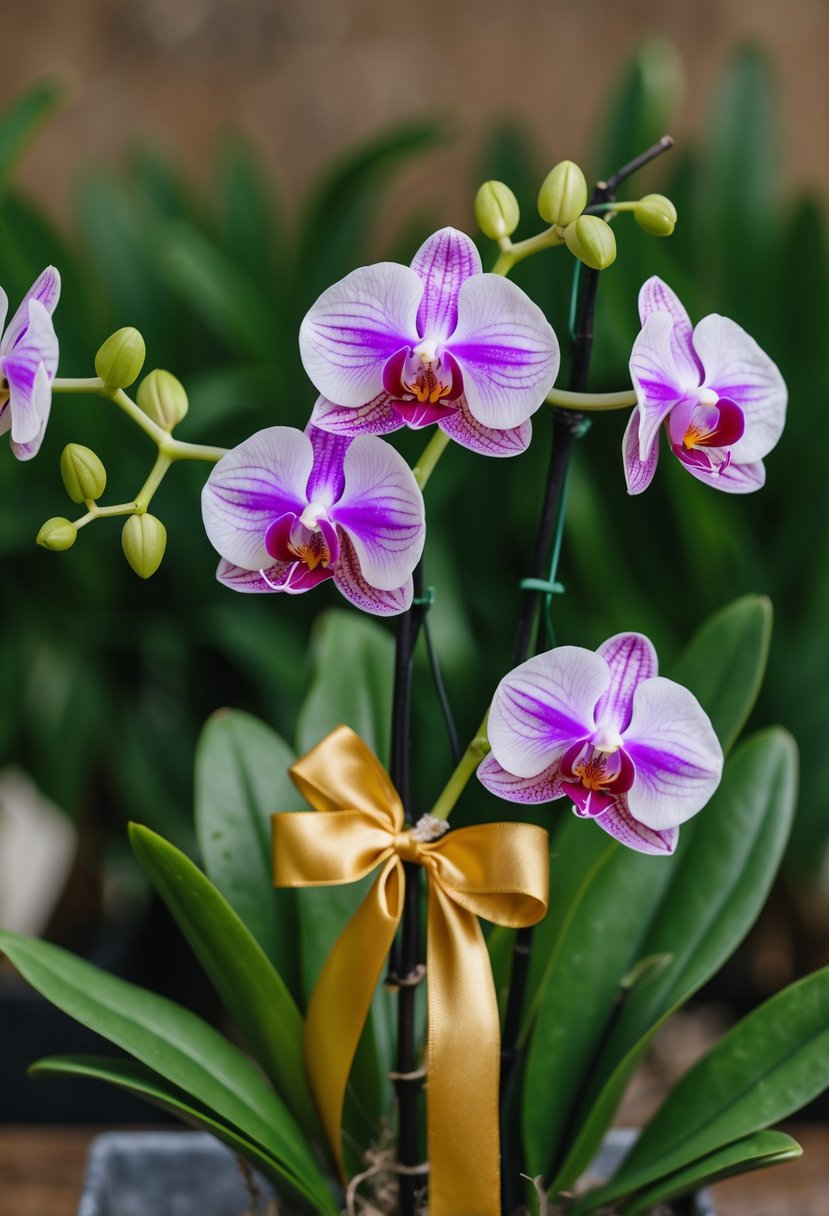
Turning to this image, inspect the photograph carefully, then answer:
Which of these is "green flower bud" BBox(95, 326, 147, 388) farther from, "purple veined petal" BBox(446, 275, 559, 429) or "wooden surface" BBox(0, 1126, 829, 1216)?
"wooden surface" BBox(0, 1126, 829, 1216)

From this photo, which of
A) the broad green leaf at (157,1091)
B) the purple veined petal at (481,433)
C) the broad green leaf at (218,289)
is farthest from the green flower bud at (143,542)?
the broad green leaf at (218,289)

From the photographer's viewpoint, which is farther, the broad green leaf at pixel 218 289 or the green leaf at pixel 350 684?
the broad green leaf at pixel 218 289

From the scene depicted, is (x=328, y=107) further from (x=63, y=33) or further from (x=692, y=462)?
(x=692, y=462)

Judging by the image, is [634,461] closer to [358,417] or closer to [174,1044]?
[358,417]

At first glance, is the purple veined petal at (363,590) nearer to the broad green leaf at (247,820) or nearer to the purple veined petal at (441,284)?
the purple veined petal at (441,284)

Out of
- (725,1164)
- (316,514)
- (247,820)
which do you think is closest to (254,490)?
(316,514)

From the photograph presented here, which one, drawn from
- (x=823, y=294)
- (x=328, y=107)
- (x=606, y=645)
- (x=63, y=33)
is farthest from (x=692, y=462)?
(x=63, y=33)

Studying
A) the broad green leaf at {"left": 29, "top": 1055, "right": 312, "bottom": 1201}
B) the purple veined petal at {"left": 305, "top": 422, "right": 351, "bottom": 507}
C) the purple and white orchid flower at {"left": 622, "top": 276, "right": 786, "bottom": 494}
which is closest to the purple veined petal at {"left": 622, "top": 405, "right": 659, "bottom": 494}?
the purple and white orchid flower at {"left": 622, "top": 276, "right": 786, "bottom": 494}
